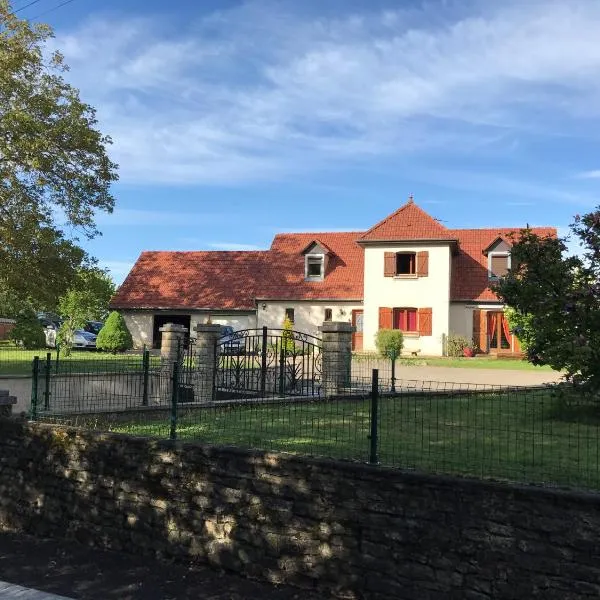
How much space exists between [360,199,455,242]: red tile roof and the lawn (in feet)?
69.5

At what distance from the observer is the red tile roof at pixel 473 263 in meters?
31.5

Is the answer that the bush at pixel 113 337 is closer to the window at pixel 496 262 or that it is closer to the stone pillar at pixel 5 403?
the window at pixel 496 262

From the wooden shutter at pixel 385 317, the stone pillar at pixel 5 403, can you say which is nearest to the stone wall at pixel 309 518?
the stone pillar at pixel 5 403

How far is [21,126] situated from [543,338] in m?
16.9

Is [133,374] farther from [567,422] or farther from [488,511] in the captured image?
[488,511]

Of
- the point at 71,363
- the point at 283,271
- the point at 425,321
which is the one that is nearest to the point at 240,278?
the point at 283,271

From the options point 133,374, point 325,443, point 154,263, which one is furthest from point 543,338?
point 154,263

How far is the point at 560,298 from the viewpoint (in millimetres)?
7898

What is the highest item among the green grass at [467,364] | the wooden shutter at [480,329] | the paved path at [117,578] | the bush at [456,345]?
the wooden shutter at [480,329]

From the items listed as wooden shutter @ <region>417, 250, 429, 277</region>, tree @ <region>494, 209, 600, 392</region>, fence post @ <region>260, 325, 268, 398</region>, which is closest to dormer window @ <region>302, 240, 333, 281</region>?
wooden shutter @ <region>417, 250, 429, 277</region>

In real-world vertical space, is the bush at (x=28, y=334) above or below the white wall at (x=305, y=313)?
below

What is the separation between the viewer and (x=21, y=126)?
1972 cm

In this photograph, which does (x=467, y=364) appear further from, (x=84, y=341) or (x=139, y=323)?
(x=84, y=341)

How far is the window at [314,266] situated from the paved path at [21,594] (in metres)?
29.2
